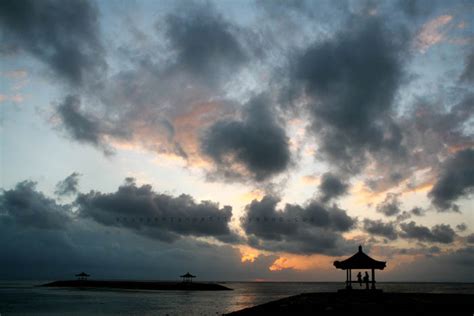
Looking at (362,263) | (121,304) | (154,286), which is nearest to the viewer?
(362,263)

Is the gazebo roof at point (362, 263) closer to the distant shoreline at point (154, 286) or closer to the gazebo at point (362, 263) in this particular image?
the gazebo at point (362, 263)

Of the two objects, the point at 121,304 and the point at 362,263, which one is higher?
the point at 362,263

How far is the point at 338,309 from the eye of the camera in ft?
81.5

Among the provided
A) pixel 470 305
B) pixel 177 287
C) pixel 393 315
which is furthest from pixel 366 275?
pixel 177 287

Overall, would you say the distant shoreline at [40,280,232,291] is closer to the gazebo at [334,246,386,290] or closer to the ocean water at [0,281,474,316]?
the ocean water at [0,281,474,316]

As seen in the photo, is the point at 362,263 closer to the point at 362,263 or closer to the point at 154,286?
the point at 362,263

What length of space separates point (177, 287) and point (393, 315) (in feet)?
401

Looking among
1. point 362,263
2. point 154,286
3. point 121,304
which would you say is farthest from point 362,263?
point 154,286

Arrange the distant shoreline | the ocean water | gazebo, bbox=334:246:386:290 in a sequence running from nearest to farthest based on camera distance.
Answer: gazebo, bbox=334:246:386:290, the ocean water, the distant shoreline

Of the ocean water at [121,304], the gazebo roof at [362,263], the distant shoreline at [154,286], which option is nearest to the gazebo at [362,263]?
the gazebo roof at [362,263]

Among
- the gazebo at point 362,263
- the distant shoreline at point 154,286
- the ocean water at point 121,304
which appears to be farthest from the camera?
the distant shoreline at point 154,286

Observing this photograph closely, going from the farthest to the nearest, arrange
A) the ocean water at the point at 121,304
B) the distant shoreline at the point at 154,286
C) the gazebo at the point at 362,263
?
the distant shoreline at the point at 154,286 → the ocean water at the point at 121,304 → the gazebo at the point at 362,263

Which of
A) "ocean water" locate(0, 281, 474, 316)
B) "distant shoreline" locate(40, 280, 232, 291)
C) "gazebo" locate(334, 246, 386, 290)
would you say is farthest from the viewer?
"distant shoreline" locate(40, 280, 232, 291)

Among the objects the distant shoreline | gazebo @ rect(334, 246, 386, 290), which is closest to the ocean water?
gazebo @ rect(334, 246, 386, 290)
